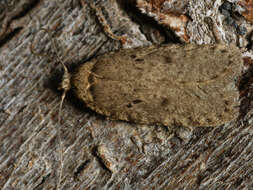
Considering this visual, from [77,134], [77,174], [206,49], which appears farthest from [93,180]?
[206,49]

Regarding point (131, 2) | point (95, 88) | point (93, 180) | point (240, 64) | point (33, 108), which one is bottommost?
point (93, 180)

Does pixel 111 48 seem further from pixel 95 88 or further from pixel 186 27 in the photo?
pixel 186 27

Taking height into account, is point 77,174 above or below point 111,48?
below
